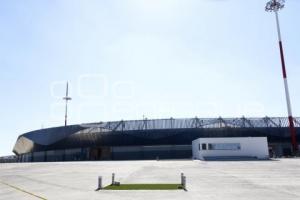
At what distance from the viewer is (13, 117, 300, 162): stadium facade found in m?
93.4

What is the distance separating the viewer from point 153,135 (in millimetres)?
94688

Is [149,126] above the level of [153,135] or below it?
above

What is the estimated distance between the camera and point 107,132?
97.9 m

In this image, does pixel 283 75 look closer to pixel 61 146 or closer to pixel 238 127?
pixel 238 127

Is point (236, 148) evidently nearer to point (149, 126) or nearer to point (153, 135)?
point (153, 135)

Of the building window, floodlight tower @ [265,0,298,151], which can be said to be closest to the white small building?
the building window

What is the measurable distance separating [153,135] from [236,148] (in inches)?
1442

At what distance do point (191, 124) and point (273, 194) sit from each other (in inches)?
3165

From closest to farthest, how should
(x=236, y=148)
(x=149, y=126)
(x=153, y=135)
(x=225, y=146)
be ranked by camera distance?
(x=236, y=148), (x=225, y=146), (x=153, y=135), (x=149, y=126)

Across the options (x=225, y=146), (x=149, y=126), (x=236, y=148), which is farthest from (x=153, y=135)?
(x=236, y=148)

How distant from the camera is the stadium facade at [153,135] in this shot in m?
93.4

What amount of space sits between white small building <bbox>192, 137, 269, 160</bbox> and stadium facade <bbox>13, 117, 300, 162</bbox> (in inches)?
1155

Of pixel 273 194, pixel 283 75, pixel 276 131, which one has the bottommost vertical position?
pixel 273 194

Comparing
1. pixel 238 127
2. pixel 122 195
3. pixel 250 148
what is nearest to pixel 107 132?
pixel 238 127
